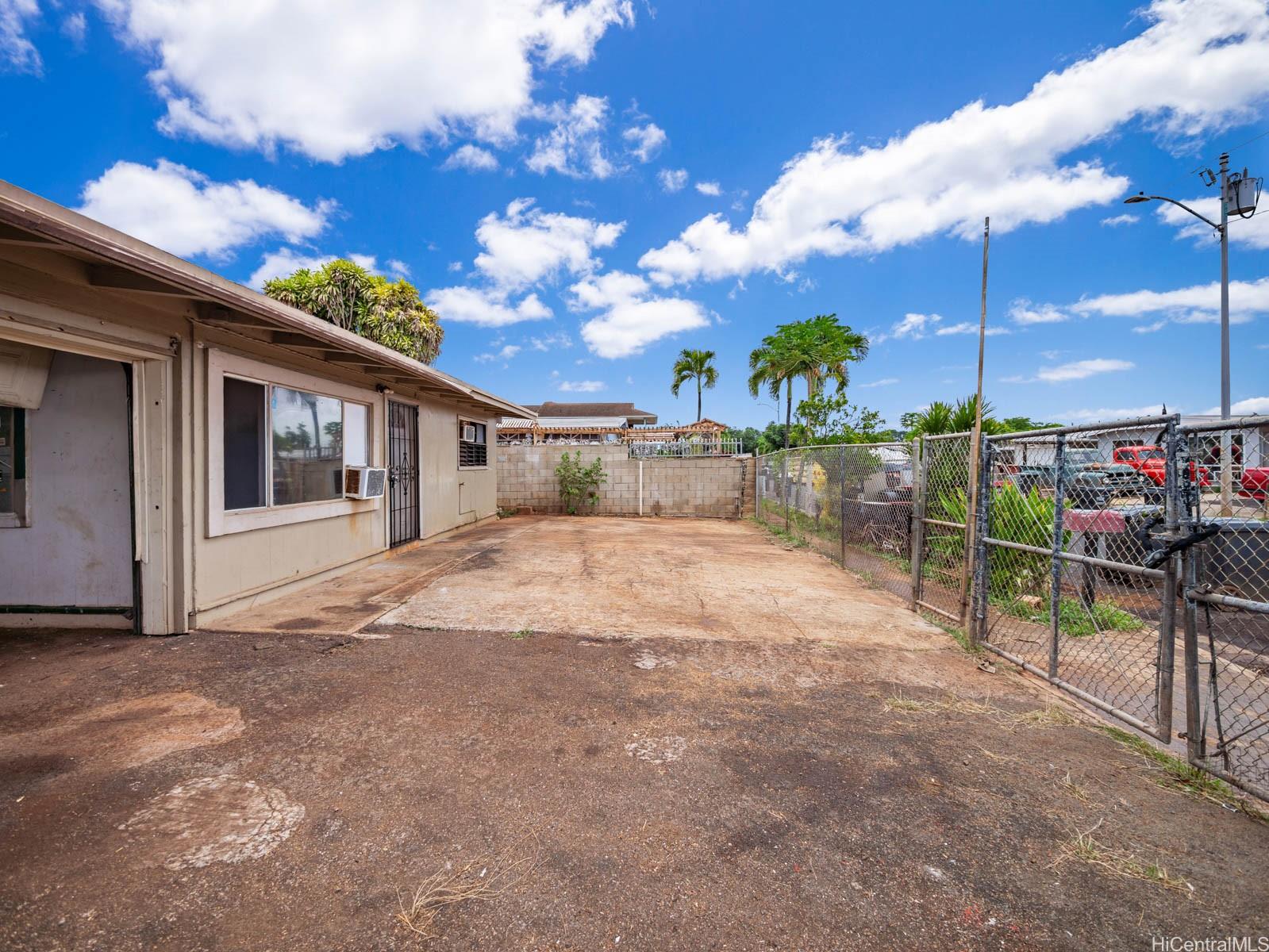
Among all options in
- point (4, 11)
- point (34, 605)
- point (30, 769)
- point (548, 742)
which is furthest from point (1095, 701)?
point (4, 11)

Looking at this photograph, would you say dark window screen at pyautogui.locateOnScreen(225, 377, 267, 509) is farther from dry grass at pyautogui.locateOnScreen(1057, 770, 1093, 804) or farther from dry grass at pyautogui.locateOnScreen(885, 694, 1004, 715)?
dry grass at pyautogui.locateOnScreen(1057, 770, 1093, 804)

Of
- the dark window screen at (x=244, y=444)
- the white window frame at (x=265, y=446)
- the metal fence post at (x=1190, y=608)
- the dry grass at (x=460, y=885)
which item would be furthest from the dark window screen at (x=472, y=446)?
the metal fence post at (x=1190, y=608)

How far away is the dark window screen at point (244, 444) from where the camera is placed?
4.45 m

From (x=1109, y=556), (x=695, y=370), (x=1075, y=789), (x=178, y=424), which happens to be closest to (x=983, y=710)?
(x=1075, y=789)

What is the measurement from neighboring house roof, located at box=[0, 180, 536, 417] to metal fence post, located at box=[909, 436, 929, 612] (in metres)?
5.41

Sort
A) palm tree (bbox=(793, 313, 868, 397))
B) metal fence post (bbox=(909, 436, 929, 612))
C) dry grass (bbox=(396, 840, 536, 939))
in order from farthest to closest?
palm tree (bbox=(793, 313, 868, 397))
metal fence post (bbox=(909, 436, 929, 612))
dry grass (bbox=(396, 840, 536, 939))

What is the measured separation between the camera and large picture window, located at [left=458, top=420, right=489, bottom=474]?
10625mm

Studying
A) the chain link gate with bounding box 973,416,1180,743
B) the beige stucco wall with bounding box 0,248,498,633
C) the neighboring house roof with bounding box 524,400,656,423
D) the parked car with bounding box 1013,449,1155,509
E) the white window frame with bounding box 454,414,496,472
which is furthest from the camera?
the neighboring house roof with bounding box 524,400,656,423

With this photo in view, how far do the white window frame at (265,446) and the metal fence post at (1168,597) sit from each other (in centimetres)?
619

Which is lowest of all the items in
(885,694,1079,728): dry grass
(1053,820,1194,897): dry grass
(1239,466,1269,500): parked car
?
(885,694,1079,728): dry grass

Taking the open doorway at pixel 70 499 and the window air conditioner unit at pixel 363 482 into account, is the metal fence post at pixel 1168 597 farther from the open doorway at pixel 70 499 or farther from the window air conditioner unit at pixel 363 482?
the window air conditioner unit at pixel 363 482

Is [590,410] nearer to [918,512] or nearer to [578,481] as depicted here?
[578,481]

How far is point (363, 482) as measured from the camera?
6383 mm

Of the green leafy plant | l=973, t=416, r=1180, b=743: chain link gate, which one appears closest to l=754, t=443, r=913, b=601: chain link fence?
l=973, t=416, r=1180, b=743: chain link gate
